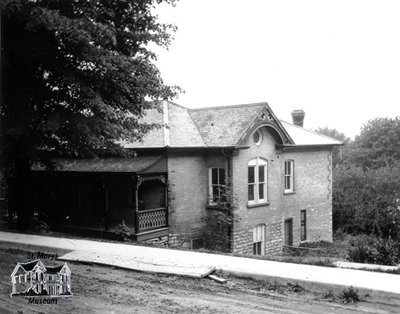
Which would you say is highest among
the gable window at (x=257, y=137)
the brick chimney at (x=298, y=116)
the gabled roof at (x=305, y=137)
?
the brick chimney at (x=298, y=116)

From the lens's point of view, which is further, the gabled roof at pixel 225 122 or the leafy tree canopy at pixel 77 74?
the gabled roof at pixel 225 122

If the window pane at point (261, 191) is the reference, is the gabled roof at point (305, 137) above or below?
above

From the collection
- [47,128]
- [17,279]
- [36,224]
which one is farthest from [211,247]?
[17,279]

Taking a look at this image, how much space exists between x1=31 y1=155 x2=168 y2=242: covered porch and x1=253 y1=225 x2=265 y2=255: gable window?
5.38m

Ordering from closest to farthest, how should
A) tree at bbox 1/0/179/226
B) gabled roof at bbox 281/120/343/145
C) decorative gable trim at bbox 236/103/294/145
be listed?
tree at bbox 1/0/179/226 → decorative gable trim at bbox 236/103/294/145 → gabled roof at bbox 281/120/343/145

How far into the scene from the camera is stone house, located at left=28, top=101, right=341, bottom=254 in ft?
69.5

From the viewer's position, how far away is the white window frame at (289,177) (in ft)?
90.2

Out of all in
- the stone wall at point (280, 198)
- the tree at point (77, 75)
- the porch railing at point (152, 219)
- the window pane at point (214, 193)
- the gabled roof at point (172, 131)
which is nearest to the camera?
the tree at point (77, 75)

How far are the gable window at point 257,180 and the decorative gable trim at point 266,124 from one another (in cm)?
174

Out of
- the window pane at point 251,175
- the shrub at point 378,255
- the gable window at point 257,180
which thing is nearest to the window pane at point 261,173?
the gable window at point 257,180

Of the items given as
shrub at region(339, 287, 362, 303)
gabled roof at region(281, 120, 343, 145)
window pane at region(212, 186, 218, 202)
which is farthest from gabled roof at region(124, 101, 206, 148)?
shrub at region(339, 287, 362, 303)

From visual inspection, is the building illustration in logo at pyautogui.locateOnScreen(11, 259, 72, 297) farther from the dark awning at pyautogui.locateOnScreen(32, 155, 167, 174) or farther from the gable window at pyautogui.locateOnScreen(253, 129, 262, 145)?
the gable window at pyautogui.locateOnScreen(253, 129, 262, 145)

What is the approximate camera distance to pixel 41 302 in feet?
24.0

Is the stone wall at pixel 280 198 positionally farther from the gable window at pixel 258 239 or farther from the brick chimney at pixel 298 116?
the brick chimney at pixel 298 116
